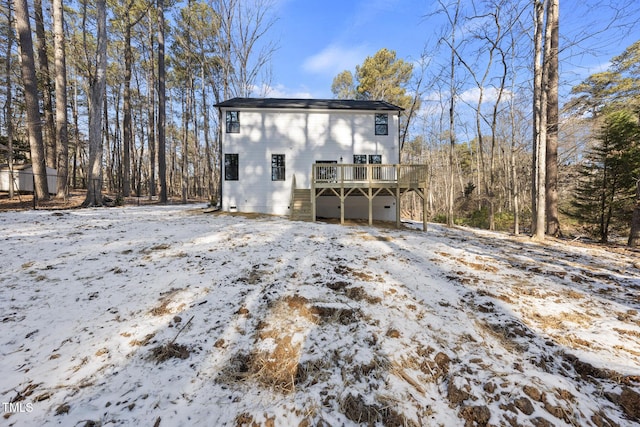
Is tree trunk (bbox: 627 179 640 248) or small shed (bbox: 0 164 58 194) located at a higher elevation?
small shed (bbox: 0 164 58 194)

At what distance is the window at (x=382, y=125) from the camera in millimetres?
12945

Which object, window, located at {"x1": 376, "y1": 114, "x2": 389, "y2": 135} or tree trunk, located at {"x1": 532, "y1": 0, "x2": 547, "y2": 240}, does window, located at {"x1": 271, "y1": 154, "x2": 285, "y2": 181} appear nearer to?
window, located at {"x1": 376, "y1": 114, "x2": 389, "y2": 135}

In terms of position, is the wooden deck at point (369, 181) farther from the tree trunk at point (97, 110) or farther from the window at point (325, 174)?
the tree trunk at point (97, 110)

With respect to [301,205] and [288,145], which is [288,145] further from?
[301,205]

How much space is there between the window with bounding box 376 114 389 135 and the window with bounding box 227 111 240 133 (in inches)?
288

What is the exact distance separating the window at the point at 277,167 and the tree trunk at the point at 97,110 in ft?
24.5

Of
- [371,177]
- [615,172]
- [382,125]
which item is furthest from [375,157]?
[615,172]

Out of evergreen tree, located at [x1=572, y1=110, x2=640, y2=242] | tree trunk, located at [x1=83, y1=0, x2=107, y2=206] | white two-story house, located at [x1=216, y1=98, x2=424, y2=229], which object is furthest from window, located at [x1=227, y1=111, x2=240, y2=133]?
evergreen tree, located at [x1=572, y1=110, x2=640, y2=242]

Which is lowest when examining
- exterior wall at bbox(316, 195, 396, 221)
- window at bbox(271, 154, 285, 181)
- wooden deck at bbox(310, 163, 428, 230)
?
exterior wall at bbox(316, 195, 396, 221)

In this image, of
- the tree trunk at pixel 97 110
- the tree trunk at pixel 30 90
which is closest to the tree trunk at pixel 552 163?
the tree trunk at pixel 97 110

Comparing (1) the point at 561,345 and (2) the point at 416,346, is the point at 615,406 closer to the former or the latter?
(1) the point at 561,345

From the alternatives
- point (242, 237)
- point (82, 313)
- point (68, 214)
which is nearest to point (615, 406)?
point (82, 313)

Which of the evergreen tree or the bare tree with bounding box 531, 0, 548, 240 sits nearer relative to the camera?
the bare tree with bounding box 531, 0, 548, 240

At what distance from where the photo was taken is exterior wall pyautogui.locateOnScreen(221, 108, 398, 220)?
1246 centimetres
